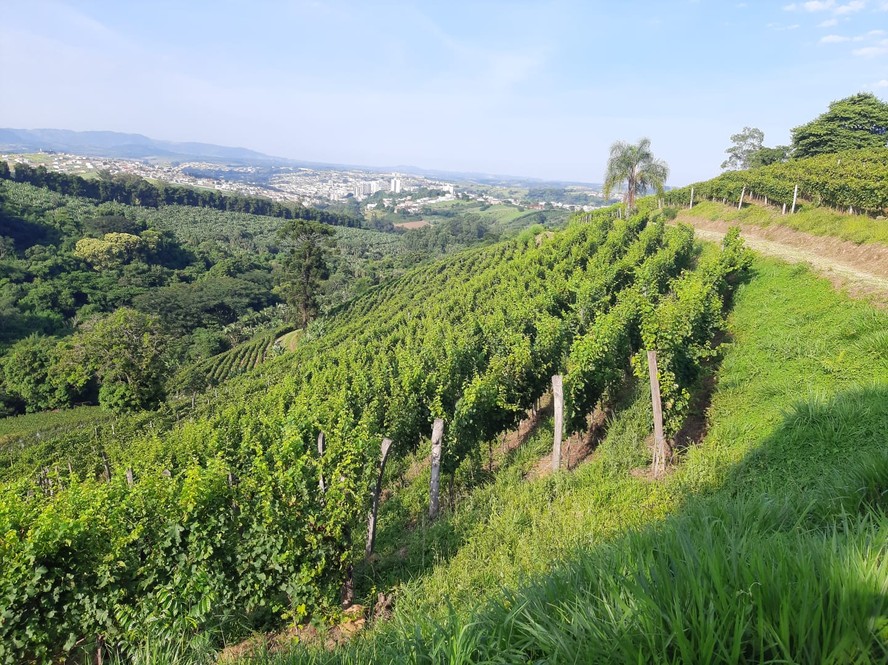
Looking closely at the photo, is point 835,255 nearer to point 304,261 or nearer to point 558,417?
point 558,417

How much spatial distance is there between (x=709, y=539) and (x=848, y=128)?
51230mm

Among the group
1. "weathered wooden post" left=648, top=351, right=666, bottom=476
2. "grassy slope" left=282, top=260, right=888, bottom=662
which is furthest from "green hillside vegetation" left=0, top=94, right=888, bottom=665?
"weathered wooden post" left=648, top=351, right=666, bottom=476

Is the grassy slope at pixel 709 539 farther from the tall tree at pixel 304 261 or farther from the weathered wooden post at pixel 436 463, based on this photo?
the tall tree at pixel 304 261

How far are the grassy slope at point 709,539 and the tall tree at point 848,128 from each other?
36.1m

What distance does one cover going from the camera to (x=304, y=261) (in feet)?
154

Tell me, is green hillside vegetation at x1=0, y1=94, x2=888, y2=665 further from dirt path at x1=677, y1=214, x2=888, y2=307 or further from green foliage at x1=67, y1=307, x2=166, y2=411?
green foliage at x1=67, y1=307, x2=166, y2=411

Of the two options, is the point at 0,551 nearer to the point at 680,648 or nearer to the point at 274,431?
the point at 680,648

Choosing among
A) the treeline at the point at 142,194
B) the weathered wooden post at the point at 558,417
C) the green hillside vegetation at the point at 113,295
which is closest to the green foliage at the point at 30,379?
the green hillside vegetation at the point at 113,295

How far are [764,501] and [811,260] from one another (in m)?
17.0

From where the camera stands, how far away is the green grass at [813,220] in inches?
594

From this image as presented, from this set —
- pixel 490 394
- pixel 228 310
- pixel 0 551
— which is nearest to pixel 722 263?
pixel 490 394

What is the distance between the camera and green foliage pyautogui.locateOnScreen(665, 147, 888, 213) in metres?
18.1

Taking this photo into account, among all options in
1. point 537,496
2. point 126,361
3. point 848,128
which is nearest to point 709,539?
point 537,496

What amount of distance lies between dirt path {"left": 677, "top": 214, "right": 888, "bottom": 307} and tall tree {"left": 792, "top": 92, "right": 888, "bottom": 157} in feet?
76.5
